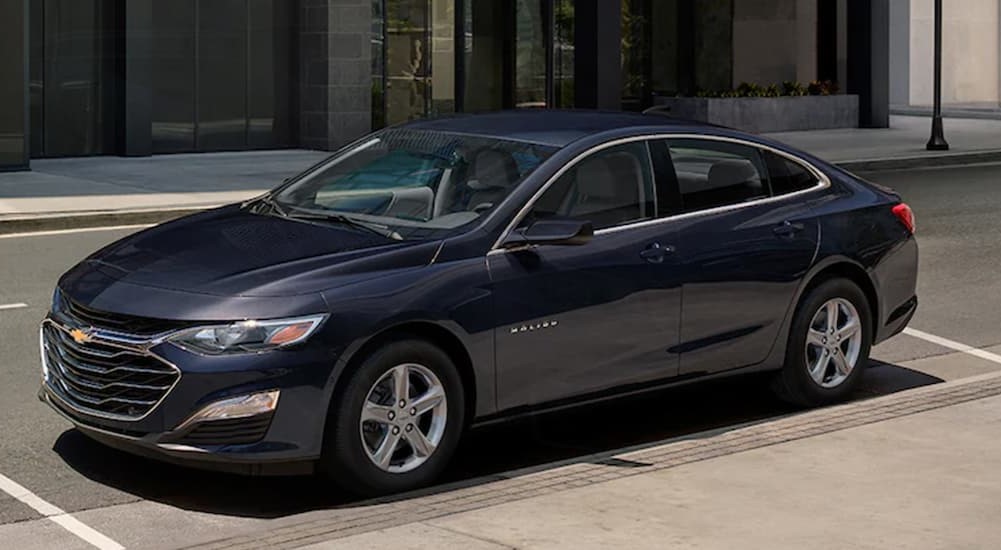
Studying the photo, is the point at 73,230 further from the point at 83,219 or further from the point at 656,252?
the point at 656,252

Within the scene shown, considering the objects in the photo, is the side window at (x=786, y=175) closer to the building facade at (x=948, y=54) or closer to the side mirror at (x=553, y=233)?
the side mirror at (x=553, y=233)

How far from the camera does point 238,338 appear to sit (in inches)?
286

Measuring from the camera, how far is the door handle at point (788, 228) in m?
9.22

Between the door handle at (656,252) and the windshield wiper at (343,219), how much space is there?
125 cm

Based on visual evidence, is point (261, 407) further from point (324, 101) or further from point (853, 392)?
point (324, 101)

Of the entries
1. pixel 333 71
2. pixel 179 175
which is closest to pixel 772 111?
pixel 333 71

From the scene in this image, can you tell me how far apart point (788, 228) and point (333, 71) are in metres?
20.0

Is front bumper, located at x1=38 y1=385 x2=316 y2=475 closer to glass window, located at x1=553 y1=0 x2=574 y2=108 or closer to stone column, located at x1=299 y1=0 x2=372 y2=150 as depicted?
stone column, located at x1=299 y1=0 x2=372 y2=150

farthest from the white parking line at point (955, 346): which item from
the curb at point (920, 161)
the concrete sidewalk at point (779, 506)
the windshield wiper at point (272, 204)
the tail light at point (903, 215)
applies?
the curb at point (920, 161)

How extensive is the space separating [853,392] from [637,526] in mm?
3496

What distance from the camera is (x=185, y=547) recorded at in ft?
22.1

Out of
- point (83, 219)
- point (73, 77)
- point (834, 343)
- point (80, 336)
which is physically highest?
point (73, 77)

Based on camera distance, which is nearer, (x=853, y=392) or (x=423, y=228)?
(x=423, y=228)

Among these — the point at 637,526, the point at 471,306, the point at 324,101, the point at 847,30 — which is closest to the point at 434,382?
the point at 471,306
